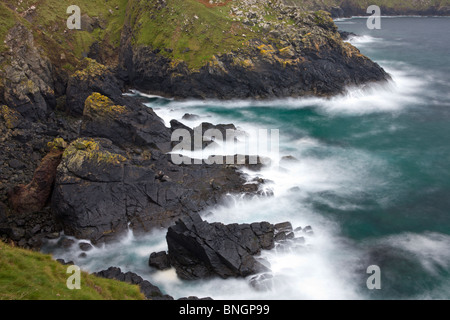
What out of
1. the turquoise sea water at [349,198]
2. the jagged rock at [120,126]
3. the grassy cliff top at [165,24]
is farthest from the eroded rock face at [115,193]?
the grassy cliff top at [165,24]

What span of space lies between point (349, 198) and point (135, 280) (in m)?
24.3

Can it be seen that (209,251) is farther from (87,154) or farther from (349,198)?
(349,198)

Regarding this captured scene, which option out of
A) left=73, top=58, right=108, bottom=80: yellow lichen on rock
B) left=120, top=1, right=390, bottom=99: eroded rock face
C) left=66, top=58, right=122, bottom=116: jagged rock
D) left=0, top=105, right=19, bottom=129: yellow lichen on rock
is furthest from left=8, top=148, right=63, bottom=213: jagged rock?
left=120, top=1, right=390, bottom=99: eroded rock face

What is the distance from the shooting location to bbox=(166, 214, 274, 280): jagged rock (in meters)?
29.6

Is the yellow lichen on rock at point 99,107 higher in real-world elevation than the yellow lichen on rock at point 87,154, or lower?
higher

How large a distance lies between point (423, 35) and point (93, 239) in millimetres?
120260

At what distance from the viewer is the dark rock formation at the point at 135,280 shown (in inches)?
1032

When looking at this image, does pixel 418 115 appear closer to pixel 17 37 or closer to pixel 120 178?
pixel 120 178

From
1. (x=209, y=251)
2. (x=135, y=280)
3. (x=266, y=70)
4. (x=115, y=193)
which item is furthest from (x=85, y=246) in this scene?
(x=266, y=70)

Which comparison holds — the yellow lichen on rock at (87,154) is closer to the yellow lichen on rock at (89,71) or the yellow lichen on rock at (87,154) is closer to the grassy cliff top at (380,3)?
the yellow lichen on rock at (89,71)

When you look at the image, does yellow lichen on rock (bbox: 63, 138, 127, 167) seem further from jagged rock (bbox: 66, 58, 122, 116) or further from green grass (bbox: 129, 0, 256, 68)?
green grass (bbox: 129, 0, 256, 68)

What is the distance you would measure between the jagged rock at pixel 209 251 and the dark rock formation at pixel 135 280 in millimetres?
3241

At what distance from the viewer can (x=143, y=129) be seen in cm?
4775

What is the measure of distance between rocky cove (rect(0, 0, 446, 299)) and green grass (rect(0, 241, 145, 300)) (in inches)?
170
